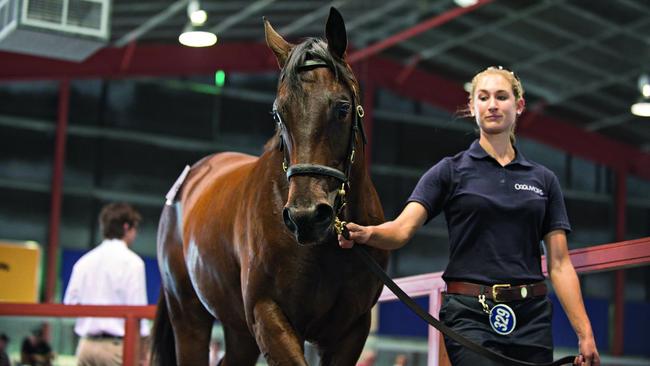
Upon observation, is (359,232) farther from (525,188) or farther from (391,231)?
Result: (525,188)

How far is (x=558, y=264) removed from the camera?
3.50 metres

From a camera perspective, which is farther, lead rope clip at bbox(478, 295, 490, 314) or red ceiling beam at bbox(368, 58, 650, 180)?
red ceiling beam at bbox(368, 58, 650, 180)

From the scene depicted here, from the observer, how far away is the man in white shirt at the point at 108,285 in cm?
712

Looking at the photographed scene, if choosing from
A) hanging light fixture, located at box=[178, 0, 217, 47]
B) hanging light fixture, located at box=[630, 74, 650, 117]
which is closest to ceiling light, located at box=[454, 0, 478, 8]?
hanging light fixture, located at box=[630, 74, 650, 117]

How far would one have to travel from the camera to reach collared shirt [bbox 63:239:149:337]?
723cm

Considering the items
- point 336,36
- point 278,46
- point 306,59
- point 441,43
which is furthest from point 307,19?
point 306,59

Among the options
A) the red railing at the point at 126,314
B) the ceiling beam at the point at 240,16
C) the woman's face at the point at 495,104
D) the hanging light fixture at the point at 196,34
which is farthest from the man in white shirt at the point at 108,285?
the ceiling beam at the point at 240,16

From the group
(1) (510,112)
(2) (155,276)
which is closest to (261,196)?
(1) (510,112)

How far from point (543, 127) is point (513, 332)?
20467 mm

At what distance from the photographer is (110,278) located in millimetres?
7352

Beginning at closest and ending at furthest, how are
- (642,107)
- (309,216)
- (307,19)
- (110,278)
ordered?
(309,216)
(110,278)
(307,19)
(642,107)

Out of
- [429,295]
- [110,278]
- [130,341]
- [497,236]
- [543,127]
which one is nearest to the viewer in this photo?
[497,236]

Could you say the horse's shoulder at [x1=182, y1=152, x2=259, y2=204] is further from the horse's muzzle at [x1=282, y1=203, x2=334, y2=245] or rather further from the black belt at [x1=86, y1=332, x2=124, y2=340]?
the horse's muzzle at [x1=282, y1=203, x2=334, y2=245]

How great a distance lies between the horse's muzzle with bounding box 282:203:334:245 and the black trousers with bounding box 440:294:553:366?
1.79ft
